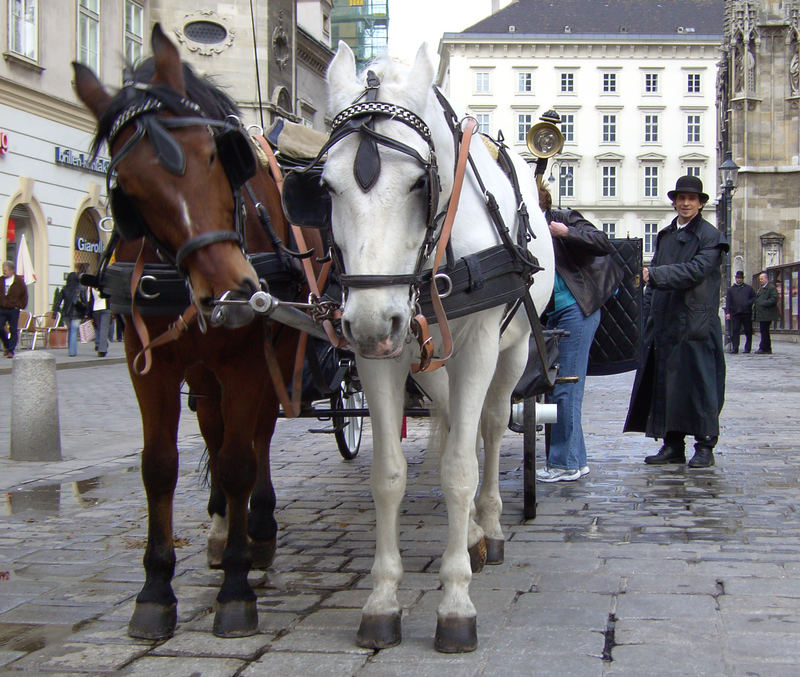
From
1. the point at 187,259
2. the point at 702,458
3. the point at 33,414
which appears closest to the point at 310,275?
the point at 187,259

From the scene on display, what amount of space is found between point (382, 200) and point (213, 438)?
1.98m

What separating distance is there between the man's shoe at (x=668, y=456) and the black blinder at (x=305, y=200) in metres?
5.02

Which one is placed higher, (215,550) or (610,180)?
(610,180)

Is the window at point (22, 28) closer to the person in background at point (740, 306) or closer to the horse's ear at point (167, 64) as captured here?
the person in background at point (740, 306)

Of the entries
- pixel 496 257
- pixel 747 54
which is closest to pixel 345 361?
pixel 496 257

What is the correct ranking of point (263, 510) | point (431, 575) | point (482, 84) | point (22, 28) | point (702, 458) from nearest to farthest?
point (431, 575) < point (263, 510) < point (702, 458) < point (22, 28) < point (482, 84)

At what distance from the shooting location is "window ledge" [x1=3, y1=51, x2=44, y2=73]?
22.7m

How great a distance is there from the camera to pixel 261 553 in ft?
16.0

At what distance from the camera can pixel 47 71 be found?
A: 24453 millimetres

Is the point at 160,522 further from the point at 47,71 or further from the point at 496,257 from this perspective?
the point at 47,71

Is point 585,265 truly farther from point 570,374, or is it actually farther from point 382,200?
point 382,200

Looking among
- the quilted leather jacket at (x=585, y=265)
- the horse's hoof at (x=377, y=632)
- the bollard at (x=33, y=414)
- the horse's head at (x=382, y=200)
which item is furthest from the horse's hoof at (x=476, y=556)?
the bollard at (x=33, y=414)

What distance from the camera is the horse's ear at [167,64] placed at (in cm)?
367

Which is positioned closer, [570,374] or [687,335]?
[570,374]
